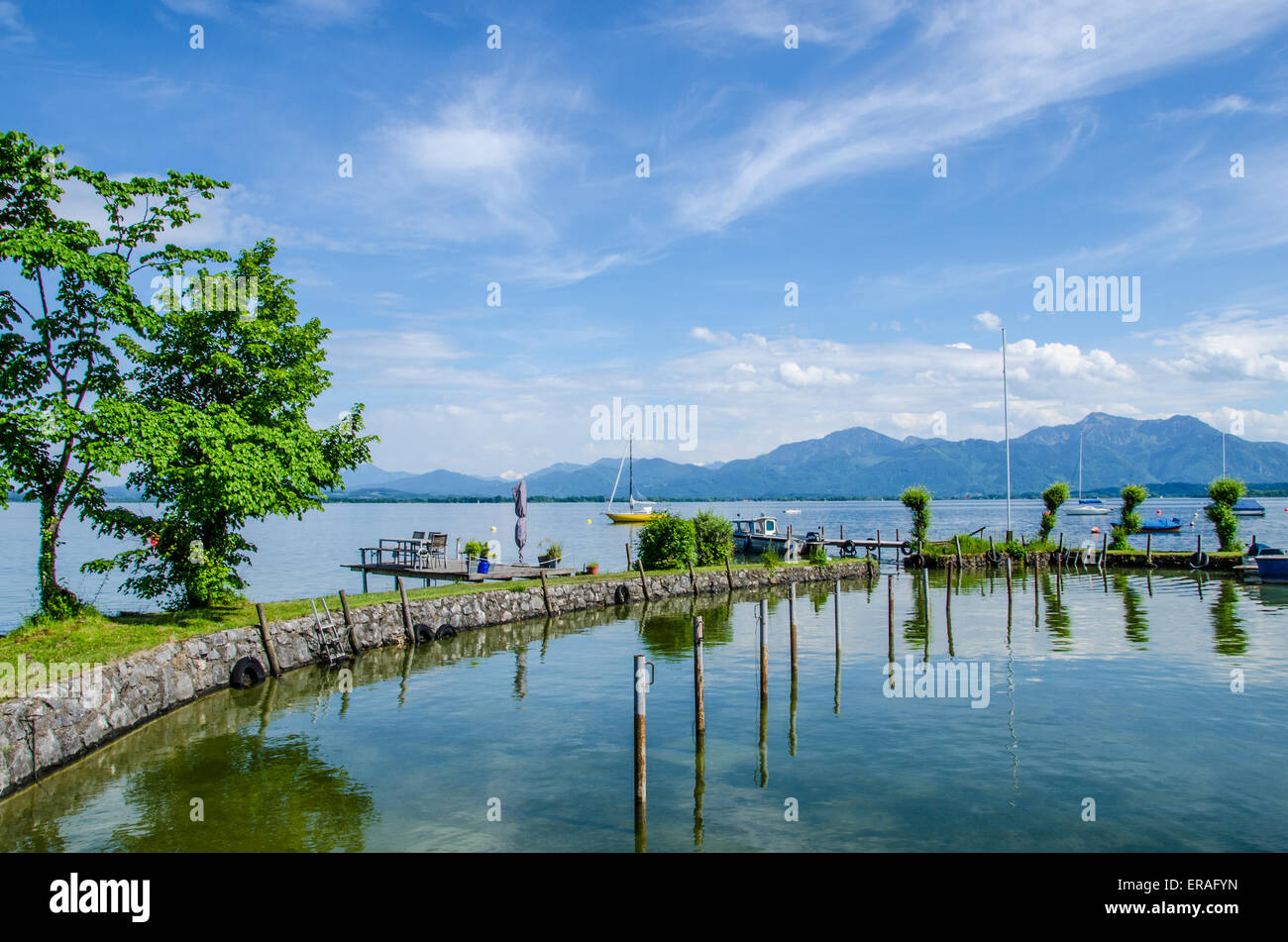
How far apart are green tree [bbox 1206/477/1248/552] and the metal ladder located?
2080 inches

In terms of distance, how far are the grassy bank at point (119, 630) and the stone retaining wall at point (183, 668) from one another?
14.5 inches

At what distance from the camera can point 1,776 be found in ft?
42.7

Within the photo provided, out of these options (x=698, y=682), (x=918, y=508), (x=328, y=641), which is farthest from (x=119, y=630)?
(x=918, y=508)

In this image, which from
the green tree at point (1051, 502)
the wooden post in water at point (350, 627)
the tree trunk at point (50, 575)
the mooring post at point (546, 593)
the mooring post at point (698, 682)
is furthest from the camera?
the green tree at point (1051, 502)

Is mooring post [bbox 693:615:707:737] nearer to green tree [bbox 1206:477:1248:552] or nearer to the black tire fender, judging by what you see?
the black tire fender

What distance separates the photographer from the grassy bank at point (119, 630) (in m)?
16.3

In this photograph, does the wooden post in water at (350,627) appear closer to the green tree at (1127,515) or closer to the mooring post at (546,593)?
the mooring post at (546,593)

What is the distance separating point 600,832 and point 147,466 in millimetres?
15391

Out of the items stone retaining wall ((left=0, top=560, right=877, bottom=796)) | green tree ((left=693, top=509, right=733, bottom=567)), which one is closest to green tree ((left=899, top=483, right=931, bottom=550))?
green tree ((left=693, top=509, right=733, bottom=567))

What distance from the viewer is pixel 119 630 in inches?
752

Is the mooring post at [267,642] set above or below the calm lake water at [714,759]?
above

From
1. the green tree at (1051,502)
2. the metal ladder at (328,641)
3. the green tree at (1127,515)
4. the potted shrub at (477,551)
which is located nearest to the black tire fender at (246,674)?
the metal ladder at (328,641)

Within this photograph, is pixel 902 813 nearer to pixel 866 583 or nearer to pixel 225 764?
pixel 225 764

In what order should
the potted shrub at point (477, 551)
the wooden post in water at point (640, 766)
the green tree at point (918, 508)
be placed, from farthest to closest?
the green tree at point (918, 508)
the potted shrub at point (477, 551)
the wooden post in water at point (640, 766)
